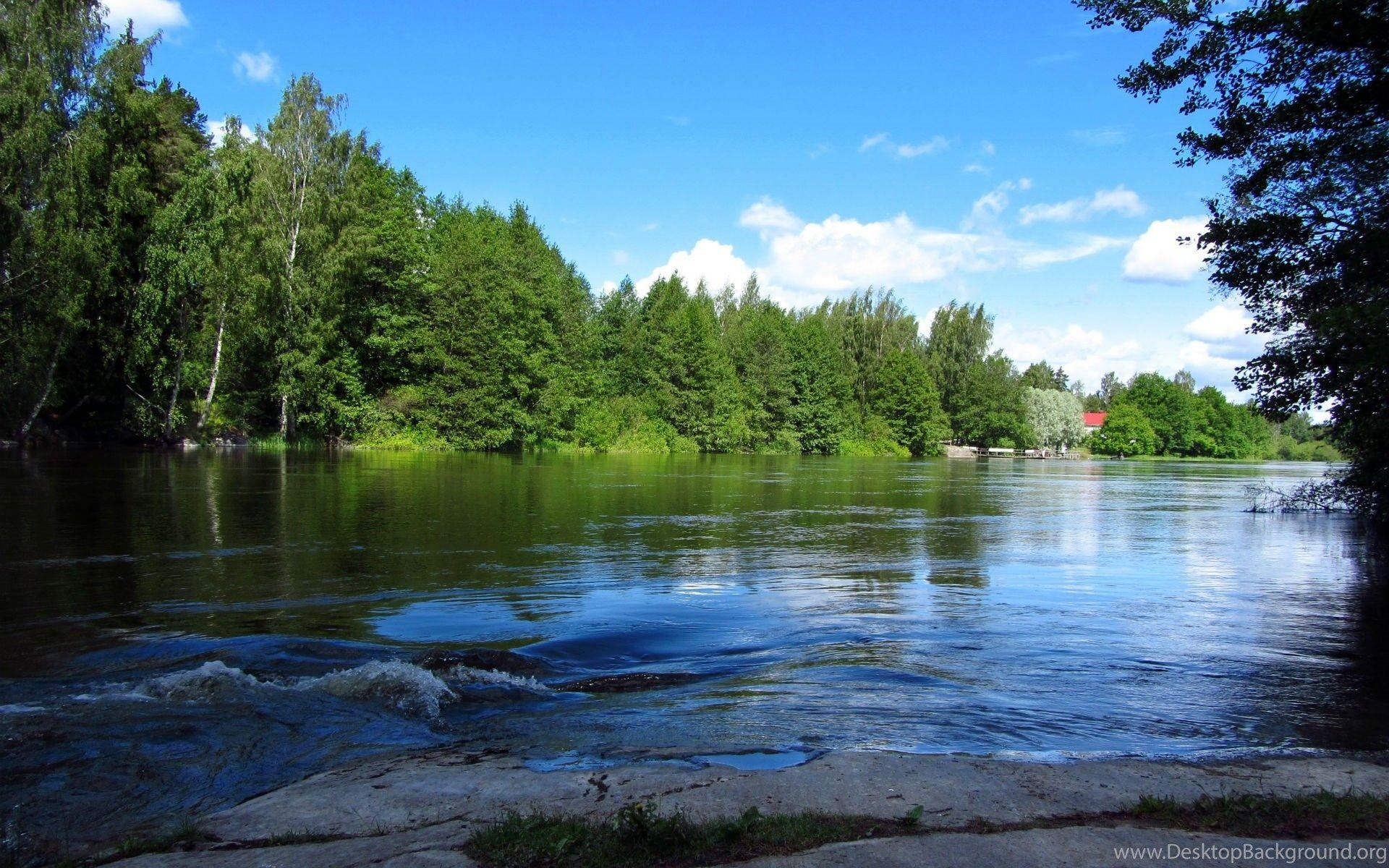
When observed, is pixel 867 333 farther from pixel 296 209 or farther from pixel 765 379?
pixel 296 209

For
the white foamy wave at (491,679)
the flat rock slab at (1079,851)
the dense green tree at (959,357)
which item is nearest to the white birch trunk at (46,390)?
the white foamy wave at (491,679)

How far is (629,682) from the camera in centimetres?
831

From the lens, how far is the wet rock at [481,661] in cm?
839

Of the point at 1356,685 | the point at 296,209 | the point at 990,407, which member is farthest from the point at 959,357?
the point at 1356,685

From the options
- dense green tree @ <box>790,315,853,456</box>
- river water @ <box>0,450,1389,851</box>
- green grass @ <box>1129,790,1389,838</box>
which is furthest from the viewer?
dense green tree @ <box>790,315,853,456</box>

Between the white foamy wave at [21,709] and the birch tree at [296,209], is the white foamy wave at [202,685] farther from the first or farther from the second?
the birch tree at [296,209]

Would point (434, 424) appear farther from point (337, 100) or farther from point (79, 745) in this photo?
point (79, 745)

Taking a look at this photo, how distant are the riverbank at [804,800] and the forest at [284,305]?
20841 mm

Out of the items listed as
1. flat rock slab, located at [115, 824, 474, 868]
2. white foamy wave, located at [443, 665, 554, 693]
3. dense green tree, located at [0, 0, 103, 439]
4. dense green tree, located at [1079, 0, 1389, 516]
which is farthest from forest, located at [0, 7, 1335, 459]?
flat rock slab, located at [115, 824, 474, 868]

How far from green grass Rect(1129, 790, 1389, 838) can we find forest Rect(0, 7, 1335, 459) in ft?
68.6

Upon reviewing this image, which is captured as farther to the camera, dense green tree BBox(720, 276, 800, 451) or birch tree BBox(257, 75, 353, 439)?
dense green tree BBox(720, 276, 800, 451)

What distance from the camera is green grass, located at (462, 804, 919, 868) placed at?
404 cm

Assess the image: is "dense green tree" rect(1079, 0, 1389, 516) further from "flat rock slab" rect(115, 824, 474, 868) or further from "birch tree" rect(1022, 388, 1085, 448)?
"birch tree" rect(1022, 388, 1085, 448)

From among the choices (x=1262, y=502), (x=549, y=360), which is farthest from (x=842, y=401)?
(x=1262, y=502)
